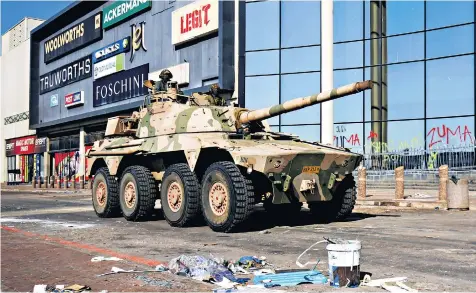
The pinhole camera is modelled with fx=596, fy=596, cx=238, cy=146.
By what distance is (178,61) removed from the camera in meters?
32.4

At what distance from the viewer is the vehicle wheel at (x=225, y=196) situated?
963cm

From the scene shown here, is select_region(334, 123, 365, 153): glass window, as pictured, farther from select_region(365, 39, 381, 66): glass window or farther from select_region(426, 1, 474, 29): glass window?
select_region(426, 1, 474, 29): glass window

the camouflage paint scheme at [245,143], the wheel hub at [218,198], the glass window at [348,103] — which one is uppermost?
the glass window at [348,103]

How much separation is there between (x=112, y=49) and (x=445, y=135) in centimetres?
2321

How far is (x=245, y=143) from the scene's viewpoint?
1059 centimetres

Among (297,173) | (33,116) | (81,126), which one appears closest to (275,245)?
(297,173)

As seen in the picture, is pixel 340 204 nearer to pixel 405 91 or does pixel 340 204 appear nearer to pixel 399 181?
pixel 399 181

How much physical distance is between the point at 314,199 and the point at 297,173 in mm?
662

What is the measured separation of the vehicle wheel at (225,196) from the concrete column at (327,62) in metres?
18.1

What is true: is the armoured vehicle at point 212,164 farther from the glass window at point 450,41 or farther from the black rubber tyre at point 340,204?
the glass window at point 450,41

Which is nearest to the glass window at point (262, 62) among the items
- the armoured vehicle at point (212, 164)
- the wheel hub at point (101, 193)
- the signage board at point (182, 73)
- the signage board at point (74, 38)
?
the signage board at point (182, 73)

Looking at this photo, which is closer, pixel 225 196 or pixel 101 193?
pixel 225 196

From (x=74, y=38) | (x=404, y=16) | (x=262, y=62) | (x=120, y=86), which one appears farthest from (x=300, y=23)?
(x=74, y=38)

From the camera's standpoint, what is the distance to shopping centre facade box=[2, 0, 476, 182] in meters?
25.1
